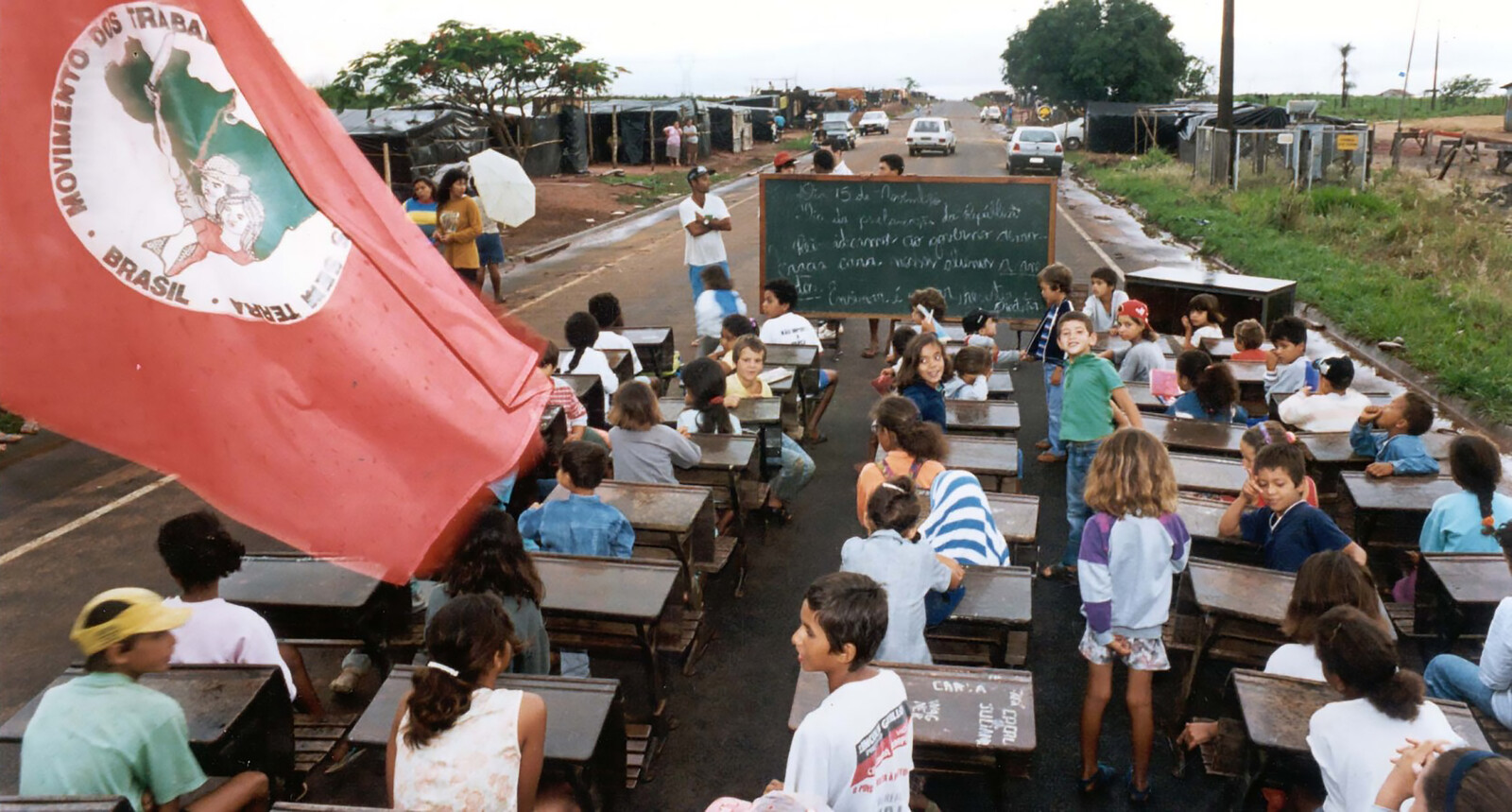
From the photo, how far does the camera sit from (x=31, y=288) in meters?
2.50

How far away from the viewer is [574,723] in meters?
3.83

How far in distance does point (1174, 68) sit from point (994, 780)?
60408 millimetres

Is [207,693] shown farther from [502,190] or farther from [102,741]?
[502,190]

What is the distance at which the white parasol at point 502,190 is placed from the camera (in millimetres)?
14430

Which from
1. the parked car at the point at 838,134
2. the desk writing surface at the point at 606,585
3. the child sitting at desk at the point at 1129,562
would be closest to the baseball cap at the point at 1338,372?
the child sitting at desk at the point at 1129,562

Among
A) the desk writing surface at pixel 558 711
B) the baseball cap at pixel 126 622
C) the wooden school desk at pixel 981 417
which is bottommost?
the desk writing surface at pixel 558 711

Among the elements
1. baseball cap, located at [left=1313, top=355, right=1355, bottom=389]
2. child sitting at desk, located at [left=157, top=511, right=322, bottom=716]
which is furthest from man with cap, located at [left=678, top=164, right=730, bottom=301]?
child sitting at desk, located at [left=157, top=511, right=322, bottom=716]

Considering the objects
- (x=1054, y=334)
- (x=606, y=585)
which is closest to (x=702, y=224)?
(x=1054, y=334)

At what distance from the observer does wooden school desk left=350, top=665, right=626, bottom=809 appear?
3.73 metres

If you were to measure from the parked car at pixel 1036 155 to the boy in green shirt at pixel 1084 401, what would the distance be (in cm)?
2781

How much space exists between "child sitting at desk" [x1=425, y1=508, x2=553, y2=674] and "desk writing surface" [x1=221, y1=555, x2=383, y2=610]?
0.59 meters

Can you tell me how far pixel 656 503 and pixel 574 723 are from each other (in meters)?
1.97

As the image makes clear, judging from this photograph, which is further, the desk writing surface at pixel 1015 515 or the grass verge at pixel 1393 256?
the grass verge at pixel 1393 256

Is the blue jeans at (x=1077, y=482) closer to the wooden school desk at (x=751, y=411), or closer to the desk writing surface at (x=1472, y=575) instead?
the desk writing surface at (x=1472, y=575)
